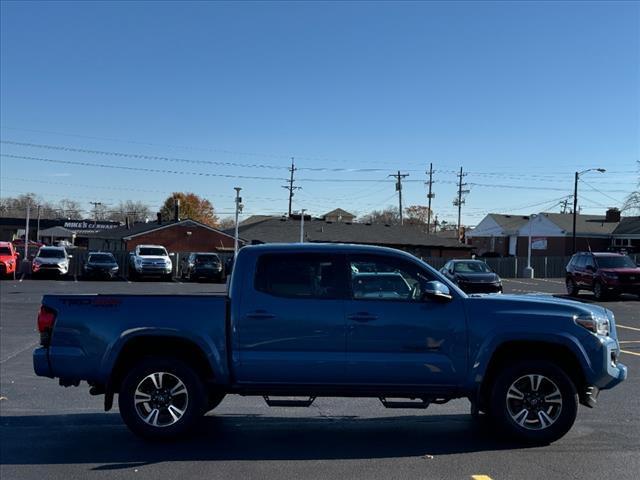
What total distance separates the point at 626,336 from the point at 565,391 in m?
10.9

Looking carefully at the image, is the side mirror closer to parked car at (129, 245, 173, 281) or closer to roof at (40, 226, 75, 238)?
parked car at (129, 245, 173, 281)

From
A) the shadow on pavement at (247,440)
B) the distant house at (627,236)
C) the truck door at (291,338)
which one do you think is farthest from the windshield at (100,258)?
the distant house at (627,236)

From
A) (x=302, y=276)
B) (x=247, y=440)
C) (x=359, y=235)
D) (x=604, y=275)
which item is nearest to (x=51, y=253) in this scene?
(x=604, y=275)

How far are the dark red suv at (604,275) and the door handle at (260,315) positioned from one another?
23294mm

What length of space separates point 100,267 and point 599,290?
25966 millimetres

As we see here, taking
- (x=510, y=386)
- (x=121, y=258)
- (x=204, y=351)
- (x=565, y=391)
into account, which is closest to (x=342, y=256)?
(x=204, y=351)

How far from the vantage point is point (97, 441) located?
6594mm

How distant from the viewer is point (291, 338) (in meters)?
6.35

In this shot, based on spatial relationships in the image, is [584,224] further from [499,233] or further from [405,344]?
[405,344]

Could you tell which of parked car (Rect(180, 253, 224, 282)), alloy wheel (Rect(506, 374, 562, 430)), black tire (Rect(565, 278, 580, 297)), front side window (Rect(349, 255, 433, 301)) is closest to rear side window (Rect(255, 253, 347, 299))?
front side window (Rect(349, 255, 433, 301))

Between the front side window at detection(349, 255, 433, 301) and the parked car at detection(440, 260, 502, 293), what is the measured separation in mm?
18842

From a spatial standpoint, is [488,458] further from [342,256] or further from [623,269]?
[623,269]

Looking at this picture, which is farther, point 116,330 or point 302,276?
point 302,276

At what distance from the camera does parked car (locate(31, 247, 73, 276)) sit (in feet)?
123
